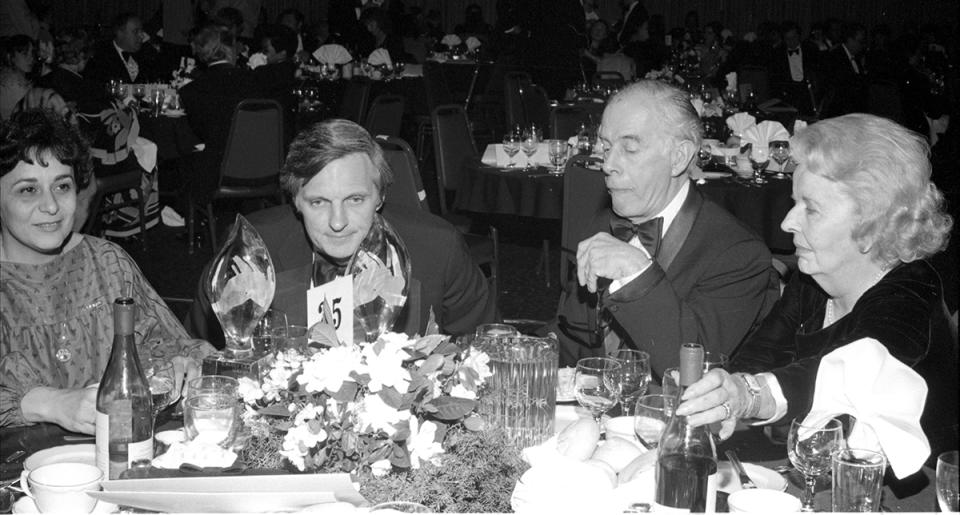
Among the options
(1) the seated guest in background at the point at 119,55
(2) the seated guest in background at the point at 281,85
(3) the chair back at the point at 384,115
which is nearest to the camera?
(3) the chair back at the point at 384,115

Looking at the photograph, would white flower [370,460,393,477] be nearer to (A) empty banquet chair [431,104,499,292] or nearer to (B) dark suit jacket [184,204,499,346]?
(B) dark suit jacket [184,204,499,346]

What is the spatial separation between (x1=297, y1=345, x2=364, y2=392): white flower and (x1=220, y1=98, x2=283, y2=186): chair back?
15.8 feet

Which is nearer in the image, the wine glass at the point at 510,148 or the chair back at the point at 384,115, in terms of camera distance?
the wine glass at the point at 510,148

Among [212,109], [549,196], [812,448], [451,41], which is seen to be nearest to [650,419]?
[812,448]

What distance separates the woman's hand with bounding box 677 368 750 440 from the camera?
5.37 ft

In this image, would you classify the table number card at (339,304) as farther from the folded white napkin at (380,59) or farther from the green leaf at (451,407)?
the folded white napkin at (380,59)

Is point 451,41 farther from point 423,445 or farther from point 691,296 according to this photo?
point 423,445

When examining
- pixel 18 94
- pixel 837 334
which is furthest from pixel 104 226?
pixel 837 334

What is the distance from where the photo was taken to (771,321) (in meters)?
2.45

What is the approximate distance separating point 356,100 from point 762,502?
278 inches

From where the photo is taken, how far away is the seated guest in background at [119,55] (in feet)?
28.6

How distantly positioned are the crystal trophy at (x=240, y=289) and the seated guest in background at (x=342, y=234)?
1.34 ft

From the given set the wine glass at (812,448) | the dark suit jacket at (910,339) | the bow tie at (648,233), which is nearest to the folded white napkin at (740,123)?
the bow tie at (648,233)

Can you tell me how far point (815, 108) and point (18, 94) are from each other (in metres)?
7.57
